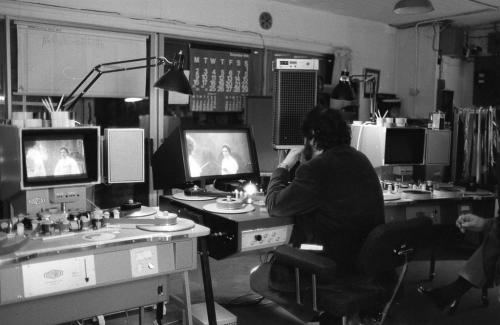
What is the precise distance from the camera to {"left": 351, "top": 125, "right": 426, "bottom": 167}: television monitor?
11.9 feet

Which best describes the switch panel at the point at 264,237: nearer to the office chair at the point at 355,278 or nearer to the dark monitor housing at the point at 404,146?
the office chair at the point at 355,278

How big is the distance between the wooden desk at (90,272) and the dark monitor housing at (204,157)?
45 centimetres

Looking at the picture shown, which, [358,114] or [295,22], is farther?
[358,114]

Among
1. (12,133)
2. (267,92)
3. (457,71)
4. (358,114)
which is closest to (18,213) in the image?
(12,133)

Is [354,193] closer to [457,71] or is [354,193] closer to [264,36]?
[264,36]

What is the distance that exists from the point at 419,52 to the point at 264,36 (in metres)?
2.05

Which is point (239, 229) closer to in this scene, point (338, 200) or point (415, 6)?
point (338, 200)

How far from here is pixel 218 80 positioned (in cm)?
448

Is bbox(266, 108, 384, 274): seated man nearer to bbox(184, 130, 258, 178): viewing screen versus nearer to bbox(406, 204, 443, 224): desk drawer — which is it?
bbox(184, 130, 258, 178): viewing screen

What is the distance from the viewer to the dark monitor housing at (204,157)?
2705 mm

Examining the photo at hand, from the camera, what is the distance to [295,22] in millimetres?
4965

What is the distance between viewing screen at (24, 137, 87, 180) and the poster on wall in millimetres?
2028

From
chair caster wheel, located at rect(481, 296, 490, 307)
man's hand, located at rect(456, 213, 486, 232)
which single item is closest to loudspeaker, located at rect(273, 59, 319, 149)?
man's hand, located at rect(456, 213, 486, 232)

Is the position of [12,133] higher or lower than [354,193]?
higher
